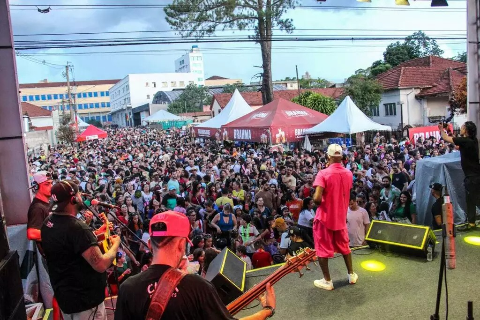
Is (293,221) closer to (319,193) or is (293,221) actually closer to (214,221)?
(214,221)

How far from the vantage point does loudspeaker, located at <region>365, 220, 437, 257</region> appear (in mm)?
5207

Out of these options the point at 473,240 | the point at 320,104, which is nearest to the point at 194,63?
the point at 320,104

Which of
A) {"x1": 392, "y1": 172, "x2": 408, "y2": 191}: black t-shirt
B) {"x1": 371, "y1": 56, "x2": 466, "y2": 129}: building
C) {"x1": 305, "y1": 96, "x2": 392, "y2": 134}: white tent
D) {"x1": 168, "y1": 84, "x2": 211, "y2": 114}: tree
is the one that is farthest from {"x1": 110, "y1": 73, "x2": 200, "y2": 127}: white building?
{"x1": 392, "y1": 172, "x2": 408, "y2": 191}: black t-shirt

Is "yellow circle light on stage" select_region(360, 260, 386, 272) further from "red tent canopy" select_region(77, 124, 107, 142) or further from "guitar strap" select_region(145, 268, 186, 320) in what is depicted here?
"red tent canopy" select_region(77, 124, 107, 142)

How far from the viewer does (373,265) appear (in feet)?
17.1

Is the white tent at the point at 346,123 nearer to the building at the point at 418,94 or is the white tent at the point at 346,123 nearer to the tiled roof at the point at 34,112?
the building at the point at 418,94

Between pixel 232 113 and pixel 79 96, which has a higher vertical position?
pixel 79 96

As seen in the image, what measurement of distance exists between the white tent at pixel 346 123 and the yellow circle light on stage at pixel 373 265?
1050cm

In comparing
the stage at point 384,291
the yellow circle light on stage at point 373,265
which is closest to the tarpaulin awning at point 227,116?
the yellow circle light on stage at point 373,265

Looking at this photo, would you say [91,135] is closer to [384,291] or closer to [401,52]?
[384,291]

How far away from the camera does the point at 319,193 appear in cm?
430

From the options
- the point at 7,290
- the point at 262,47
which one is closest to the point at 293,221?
the point at 7,290

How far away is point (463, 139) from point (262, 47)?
55.2ft

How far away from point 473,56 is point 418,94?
25.1 metres
